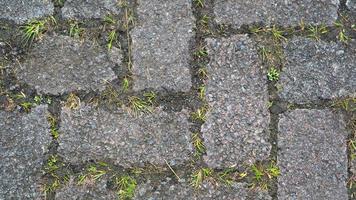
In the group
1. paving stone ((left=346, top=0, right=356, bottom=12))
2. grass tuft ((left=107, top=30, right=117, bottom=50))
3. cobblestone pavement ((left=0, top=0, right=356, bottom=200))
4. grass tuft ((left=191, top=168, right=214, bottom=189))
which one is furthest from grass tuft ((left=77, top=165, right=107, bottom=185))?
paving stone ((left=346, top=0, right=356, bottom=12))

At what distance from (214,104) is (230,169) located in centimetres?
30

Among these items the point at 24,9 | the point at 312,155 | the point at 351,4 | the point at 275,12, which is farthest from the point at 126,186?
the point at 351,4

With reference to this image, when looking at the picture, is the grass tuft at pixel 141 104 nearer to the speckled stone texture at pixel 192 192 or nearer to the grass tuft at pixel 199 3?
the speckled stone texture at pixel 192 192

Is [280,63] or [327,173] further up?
[280,63]

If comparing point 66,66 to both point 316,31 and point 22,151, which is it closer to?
point 22,151

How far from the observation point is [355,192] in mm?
2461

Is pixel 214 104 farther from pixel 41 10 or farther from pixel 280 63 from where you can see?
pixel 41 10

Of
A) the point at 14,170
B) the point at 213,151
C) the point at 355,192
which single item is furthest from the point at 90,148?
the point at 355,192

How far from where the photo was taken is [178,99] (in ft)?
8.42

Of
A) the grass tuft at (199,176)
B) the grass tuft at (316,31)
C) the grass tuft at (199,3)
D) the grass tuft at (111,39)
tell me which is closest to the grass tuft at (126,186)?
the grass tuft at (199,176)

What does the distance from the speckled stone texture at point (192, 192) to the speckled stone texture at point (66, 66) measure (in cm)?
50

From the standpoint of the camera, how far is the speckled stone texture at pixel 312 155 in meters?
2.45

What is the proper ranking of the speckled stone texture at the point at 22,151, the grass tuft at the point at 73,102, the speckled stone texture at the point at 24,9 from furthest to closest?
the speckled stone texture at the point at 24,9 < the grass tuft at the point at 73,102 < the speckled stone texture at the point at 22,151

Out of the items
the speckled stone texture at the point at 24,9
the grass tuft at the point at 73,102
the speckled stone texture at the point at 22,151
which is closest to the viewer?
the speckled stone texture at the point at 22,151
